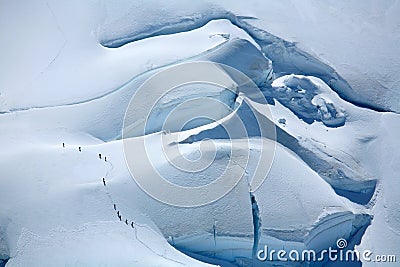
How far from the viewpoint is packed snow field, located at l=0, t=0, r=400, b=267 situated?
746 centimetres

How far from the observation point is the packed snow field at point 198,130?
294 inches

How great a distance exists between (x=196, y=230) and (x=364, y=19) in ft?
19.8

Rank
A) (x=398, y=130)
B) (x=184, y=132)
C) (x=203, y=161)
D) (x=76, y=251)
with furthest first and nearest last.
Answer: (x=398, y=130), (x=184, y=132), (x=203, y=161), (x=76, y=251)

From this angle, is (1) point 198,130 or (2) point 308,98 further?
(2) point 308,98

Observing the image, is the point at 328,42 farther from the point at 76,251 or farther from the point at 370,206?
the point at 76,251

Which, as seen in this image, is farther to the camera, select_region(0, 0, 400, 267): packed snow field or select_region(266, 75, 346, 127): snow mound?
select_region(266, 75, 346, 127): snow mound

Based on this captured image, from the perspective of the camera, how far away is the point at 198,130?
831 cm

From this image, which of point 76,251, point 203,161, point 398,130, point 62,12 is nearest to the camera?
point 76,251

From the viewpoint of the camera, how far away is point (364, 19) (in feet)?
36.8

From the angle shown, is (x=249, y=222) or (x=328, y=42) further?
(x=328, y=42)

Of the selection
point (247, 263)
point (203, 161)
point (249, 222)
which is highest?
point (203, 161)

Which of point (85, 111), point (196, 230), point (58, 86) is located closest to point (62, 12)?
point (58, 86)

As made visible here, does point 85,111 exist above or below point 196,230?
above

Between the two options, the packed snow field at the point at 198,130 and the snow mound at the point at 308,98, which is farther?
the snow mound at the point at 308,98
